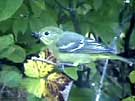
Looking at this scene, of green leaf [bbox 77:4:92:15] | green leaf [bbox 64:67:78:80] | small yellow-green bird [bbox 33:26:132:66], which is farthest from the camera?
green leaf [bbox 77:4:92:15]

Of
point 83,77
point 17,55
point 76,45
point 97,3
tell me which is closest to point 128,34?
point 97,3

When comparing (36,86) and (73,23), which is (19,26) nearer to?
(73,23)

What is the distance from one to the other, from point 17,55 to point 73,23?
0.81 ft

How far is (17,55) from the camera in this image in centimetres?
169

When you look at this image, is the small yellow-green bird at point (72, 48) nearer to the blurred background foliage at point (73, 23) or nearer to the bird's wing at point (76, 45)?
the bird's wing at point (76, 45)

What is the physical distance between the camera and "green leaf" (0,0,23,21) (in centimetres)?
153

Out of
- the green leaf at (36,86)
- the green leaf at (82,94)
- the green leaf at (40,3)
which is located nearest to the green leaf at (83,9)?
the green leaf at (40,3)

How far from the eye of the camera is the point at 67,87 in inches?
51.6

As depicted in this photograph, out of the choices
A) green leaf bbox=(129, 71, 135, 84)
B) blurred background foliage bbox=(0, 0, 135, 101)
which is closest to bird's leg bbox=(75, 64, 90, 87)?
blurred background foliage bbox=(0, 0, 135, 101)

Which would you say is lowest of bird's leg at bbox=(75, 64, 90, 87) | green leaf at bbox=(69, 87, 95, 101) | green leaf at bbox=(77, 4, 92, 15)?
green leaf at bbox=(69, 87, 95, 101)

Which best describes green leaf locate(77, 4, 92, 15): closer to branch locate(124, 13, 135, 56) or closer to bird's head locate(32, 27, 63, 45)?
branch locate(124, 13, 135, 56)

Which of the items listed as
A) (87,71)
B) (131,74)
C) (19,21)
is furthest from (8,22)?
(131,74)

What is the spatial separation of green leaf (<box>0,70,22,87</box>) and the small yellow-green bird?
23 cm

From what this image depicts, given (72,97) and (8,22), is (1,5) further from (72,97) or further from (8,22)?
(72,97)
